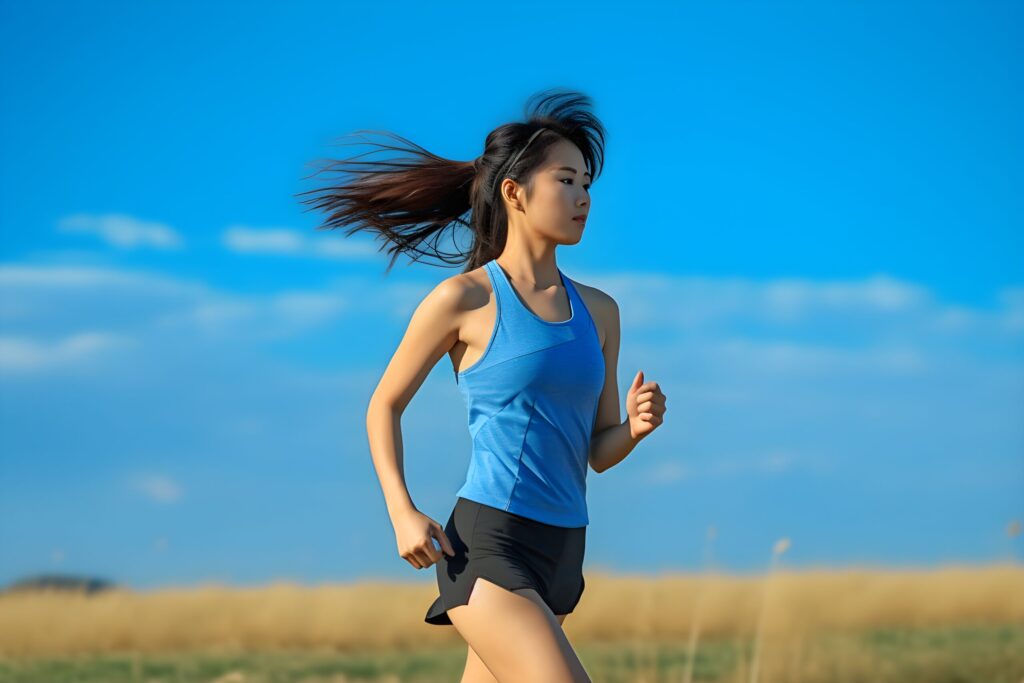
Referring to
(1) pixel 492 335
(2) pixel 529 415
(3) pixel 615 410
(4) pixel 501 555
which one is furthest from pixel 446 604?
(3) pixel 615 410

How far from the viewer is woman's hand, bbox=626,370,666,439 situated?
403 centimetres

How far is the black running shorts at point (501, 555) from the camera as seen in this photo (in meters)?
3.69

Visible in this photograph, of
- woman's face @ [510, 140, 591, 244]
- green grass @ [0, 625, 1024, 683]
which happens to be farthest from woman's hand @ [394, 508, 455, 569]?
green grass @ [0, 625, 1024, 683]

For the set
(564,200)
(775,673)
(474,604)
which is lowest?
(474,604)

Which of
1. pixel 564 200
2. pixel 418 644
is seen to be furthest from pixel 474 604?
pixel 418 644

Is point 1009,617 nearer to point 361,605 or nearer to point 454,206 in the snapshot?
point 361,605

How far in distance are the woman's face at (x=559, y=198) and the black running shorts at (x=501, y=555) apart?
99 centimetres

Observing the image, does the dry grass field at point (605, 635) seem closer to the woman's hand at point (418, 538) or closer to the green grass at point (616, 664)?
the green grass at point (616, 664)

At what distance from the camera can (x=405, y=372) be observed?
13.1 ft

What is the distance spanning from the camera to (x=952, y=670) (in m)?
7.48

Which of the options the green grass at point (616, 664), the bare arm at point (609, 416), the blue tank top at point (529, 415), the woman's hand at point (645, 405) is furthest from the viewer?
the green grass at point (616, 664)

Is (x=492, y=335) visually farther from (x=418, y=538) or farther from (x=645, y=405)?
(x=418, y=538)

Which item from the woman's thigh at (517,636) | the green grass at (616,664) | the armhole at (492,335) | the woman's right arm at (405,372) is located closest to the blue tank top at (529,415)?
the armhole at (492,335)

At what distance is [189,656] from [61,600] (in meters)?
1.30
